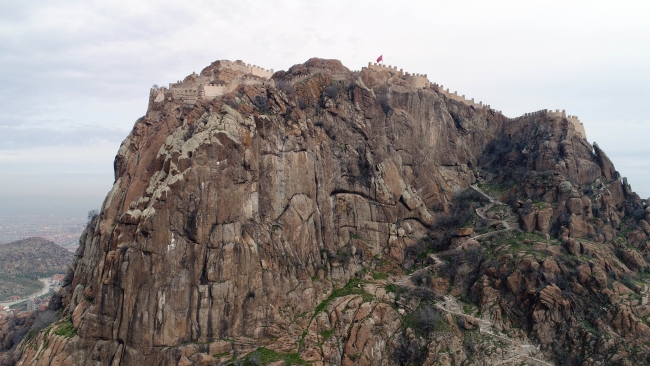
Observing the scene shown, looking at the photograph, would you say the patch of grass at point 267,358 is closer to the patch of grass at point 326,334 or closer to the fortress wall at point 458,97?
the patch of grass at point 326,334

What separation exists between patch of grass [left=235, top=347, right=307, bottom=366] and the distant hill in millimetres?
95283

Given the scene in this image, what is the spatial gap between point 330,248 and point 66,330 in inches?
931

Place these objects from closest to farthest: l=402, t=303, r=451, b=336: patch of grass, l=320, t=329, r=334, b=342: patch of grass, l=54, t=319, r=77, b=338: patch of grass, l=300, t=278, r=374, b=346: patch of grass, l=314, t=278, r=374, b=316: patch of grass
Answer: l=54, t=319, r=77, b=338: patch of grass
l=320, t=329, r=334, b=342: patch of grass
l=402, t=303, r=451, b=336: patch of grass
l=300, t=278, r=374, b=346: patch of grass
l=314, t=278, r=374, b=316: patch of grass

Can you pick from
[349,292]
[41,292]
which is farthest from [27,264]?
[349,292]

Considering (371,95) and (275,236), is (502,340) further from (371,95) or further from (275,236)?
(371,95)

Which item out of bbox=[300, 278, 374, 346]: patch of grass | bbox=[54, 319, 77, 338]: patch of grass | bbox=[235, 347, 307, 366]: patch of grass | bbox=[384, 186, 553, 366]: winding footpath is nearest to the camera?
bbox=[235, 347, 307, 366]: patch of grass

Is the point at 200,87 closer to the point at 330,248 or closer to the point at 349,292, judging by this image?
the point at 330,248

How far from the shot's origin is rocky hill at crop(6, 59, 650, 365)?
3531 centimetres

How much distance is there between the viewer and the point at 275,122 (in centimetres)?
4356

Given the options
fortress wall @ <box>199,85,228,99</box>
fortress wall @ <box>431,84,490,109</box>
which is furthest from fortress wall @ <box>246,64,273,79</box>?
fortress wall @ <box>431,84,490,109</box>

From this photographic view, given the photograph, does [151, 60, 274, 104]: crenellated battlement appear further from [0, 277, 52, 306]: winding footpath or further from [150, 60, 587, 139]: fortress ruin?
[0, 277, 52, 306]: winding footpath

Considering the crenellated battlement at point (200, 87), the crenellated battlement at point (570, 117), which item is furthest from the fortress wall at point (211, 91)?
the crenellated battlement at point (570, 117)

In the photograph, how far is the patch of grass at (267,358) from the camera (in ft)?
114

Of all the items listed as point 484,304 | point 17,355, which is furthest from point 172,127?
point 484,304
